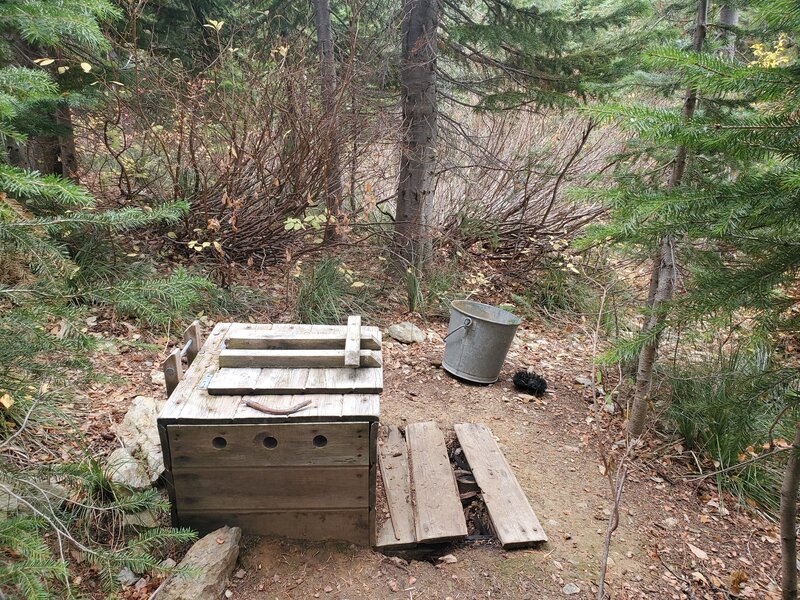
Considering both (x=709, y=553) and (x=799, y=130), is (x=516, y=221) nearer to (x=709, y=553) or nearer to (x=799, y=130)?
(x=709, y=553)

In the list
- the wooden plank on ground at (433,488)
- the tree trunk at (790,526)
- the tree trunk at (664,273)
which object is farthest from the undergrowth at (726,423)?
the wooden plank on ground at (433,488)

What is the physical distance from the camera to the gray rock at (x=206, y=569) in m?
2.08

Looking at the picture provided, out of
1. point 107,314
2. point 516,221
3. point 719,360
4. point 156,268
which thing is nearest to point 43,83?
point 107,314

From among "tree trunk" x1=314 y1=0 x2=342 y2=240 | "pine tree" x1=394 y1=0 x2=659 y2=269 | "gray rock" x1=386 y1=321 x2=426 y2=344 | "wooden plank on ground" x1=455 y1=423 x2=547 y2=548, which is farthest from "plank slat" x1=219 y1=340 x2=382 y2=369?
"pine tree" x1=394 y1=0 x2=659 y2=269

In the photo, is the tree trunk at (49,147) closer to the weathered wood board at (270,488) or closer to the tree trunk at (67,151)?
the tree trunk at (67,151)

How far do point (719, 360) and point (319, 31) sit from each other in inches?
210

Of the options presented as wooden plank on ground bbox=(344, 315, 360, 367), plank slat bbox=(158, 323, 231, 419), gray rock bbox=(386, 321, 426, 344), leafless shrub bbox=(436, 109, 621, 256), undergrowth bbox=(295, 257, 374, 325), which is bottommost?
gray rock bbox=(386, 321, 426, 344)

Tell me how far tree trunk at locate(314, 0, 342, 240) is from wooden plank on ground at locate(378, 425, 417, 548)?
7.90ft

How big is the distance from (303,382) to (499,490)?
1.39 meters

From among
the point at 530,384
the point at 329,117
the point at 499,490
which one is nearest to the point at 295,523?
the point at 499,490

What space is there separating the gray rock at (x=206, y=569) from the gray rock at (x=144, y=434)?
55cm

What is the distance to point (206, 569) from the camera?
7.02 ft

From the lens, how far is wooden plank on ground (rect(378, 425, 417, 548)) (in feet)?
8.46

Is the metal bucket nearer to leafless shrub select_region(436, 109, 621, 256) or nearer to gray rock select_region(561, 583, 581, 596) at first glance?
gray rock select_region(561, 583, 581, 596)
